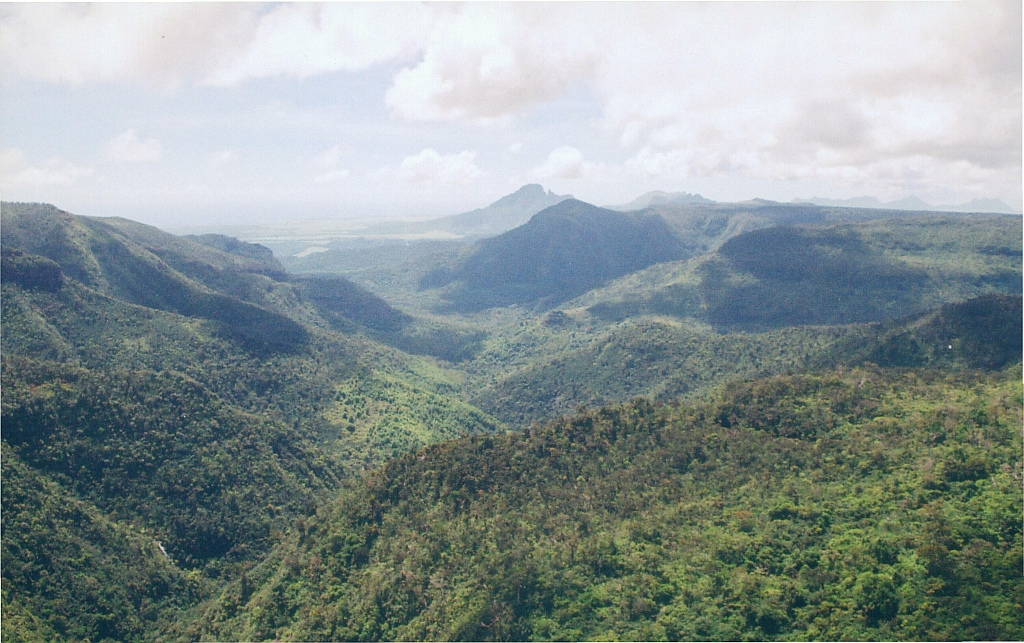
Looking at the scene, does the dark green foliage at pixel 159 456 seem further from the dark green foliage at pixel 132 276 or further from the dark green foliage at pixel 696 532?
the dark green foliage at pixel 132 276

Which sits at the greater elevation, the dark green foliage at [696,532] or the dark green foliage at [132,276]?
the dark green foliage at [132,276]

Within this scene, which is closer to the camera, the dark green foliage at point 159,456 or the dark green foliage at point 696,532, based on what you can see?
the dark green foliage at point 696,532

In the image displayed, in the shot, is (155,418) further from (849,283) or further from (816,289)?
(849,283)

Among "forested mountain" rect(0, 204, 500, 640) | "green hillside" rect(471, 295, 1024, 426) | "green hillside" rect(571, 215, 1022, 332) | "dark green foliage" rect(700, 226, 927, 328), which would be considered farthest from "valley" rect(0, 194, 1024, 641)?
"green hillside" rect(571, 215, 1022, 332)

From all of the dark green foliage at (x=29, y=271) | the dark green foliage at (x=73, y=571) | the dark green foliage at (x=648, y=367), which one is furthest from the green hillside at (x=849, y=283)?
the dark green foliage at (x=73, y=571)

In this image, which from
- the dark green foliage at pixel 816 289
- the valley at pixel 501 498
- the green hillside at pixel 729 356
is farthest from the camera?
the dark green foliage at pixel 816 289

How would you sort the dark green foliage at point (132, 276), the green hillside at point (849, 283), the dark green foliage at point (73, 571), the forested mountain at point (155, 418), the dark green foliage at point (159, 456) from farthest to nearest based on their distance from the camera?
the green hillside at point (849, 283) < the dark green foliage at point (132, 276) < the dark green foliage at point (159, 456) < the forested mountain at point (155, 418) < the dark green foliage at point (73, 571)

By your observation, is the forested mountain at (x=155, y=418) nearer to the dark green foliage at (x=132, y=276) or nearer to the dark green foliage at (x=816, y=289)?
the dark green foliage at (x=132, y=276)

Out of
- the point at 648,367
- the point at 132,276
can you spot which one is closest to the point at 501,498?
the point at 648,367

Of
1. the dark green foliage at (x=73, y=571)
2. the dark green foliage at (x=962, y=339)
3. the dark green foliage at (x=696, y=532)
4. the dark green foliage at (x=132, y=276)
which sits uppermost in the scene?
the dark green foliage at (x=132, y=276)

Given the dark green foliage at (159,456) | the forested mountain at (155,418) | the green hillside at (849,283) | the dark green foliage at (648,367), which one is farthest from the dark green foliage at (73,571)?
the green hillside at (849,283)
